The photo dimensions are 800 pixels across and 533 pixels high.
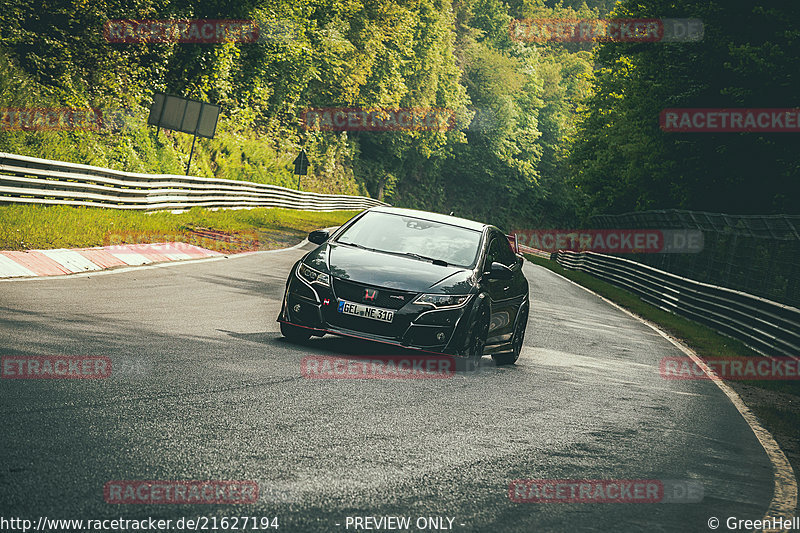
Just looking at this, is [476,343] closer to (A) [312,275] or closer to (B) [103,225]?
(A) [312,275]

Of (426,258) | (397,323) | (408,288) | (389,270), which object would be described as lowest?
(397,323)

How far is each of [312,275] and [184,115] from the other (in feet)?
75.9

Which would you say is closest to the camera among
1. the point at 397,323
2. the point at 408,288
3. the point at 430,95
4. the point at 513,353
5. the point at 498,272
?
the point at 397,323

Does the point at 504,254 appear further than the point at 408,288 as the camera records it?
Yes

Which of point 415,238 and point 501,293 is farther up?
point 415,238

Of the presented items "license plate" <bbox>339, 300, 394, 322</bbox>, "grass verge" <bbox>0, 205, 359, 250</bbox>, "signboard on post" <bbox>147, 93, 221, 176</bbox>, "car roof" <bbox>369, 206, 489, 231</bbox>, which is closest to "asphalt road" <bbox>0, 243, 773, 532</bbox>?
"license plate" <bbox>339, 300, 394, 322</bbox>

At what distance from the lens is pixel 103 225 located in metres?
17.3

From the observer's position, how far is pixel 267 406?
20.6 ft

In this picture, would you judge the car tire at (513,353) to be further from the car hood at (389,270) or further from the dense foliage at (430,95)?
the dense foliage at (430,95)

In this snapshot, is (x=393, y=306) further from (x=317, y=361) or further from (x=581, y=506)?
(x=581, y=506)

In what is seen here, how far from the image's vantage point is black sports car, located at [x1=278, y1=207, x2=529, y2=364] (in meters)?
8.59

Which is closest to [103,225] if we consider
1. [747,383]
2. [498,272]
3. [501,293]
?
[501,293]

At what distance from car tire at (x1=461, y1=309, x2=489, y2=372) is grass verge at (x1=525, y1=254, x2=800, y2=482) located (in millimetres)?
2860

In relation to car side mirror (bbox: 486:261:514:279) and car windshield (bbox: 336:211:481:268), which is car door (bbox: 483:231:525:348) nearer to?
car side mirror (bbox: 486:261:514:279)
